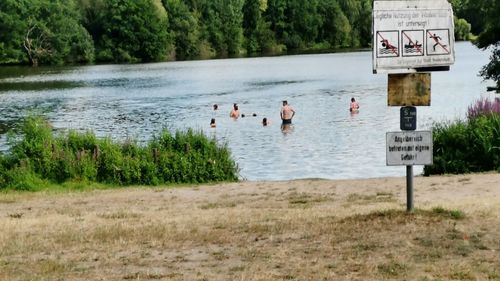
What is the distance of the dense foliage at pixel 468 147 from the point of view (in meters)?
18.2

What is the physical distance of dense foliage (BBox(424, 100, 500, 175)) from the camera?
59.8 feet

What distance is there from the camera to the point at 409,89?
916 cm

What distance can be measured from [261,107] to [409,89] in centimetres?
3930

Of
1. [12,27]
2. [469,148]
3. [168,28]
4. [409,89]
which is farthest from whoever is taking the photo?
[168,28]

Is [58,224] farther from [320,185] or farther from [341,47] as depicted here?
→ [341,47]

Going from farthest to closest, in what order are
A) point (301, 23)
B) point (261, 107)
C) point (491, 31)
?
point (301, 23), point (261, 107), point (491, 31)

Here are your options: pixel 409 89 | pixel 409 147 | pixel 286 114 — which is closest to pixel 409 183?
pixel 409 147

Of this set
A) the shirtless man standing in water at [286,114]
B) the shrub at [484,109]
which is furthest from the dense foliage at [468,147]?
the shirtless man standing in water at [286,114]

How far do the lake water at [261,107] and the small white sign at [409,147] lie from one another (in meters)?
12.7

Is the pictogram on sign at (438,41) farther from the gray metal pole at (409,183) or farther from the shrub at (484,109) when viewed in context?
the shrub at (484,109)

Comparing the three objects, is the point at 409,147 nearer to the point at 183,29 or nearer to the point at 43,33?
the point at 43,33

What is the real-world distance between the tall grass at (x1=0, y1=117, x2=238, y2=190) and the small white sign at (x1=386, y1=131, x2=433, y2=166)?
37.0ft

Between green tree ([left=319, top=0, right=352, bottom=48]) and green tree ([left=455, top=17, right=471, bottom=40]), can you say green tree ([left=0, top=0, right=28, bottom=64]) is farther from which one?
green tree ([left=455, top=17, right=471, bottom=40])

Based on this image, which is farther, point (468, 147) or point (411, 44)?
point (468, 147)
